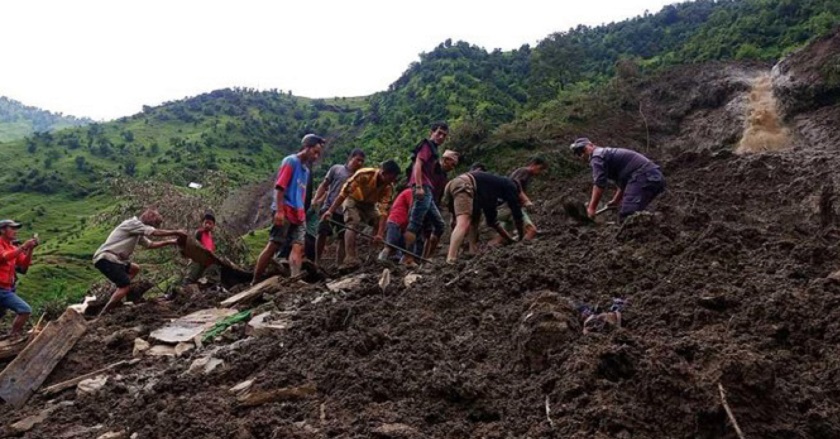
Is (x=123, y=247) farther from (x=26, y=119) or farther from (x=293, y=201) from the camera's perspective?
(x=26, y=119)

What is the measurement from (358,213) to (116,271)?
265 cm

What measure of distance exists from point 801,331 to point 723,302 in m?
0.50

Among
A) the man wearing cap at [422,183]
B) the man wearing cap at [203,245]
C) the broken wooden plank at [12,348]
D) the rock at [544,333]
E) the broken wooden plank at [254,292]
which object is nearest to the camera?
the rock at [544,333]

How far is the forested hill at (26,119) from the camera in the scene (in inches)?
5128

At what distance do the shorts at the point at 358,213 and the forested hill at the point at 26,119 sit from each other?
137 m

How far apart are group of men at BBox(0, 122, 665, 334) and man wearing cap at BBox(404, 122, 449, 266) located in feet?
0.04

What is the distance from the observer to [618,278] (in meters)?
4.84

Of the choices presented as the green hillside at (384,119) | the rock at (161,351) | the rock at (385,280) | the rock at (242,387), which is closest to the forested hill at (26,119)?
the green hillside at (384,119)

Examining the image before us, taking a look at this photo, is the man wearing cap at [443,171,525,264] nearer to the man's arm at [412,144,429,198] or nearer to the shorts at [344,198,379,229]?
the man's arm at [412,144,429,198]

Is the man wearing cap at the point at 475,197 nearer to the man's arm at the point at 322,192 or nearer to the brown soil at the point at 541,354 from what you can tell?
the brown soil at the point at 541,354

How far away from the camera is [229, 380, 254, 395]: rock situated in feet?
13.3

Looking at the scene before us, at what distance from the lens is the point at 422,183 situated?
7285mm

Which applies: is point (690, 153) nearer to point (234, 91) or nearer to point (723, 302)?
point (723, 302)

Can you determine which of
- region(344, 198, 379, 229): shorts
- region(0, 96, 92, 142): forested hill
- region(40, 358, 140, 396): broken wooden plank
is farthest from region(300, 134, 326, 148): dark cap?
region(0, 96, 92, 142): forested hill
